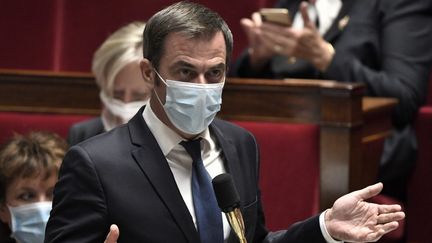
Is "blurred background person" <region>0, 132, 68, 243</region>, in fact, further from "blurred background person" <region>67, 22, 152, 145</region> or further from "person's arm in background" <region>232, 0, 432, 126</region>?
"person's arm in background" <region>232, 0, 432, 126</region>

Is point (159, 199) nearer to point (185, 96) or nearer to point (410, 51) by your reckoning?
point (185, 96)

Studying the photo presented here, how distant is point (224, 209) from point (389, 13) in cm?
87

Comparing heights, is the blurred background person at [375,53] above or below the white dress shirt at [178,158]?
below

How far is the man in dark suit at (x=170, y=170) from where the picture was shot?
0.85 metres

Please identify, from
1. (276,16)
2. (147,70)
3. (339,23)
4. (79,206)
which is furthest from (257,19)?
(79,206)

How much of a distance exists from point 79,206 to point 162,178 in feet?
0.26

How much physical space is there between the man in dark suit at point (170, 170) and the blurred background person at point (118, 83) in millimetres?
461

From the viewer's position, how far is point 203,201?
90 centimetres

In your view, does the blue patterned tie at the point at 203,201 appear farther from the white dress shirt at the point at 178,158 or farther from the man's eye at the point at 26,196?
the man's eye at the point at 26,196

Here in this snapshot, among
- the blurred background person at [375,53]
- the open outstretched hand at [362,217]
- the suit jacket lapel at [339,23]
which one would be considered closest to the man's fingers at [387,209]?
the open outstretched hand at [362,217]

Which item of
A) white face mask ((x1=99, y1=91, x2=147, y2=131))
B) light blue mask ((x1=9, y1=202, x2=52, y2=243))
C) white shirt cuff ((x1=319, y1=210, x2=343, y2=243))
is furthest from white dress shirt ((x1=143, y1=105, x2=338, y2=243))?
white face mask ((x1=99, y1=91, x2=147, y2=131))

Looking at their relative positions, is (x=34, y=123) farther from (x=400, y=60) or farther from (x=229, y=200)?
(x=229, y=200)

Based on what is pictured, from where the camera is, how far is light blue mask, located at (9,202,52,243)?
3.82 feet

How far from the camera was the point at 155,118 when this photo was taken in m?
0.92
